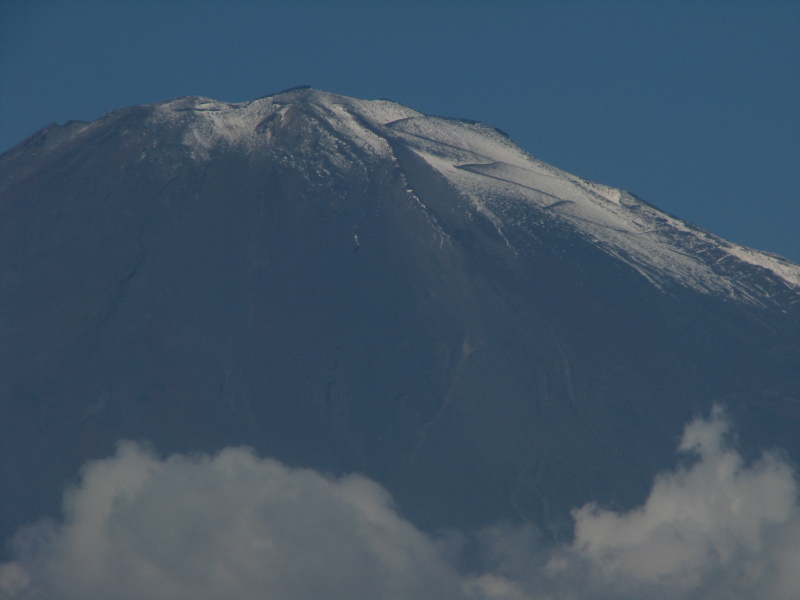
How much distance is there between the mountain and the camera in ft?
278

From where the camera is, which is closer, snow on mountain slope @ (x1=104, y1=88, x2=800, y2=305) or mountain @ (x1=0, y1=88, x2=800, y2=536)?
mountain @ (x1=0, y1=88, x2=800, y2=536)

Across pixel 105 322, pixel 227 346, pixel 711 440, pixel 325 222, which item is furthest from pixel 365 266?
pixel 711 440

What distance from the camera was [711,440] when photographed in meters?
90.8

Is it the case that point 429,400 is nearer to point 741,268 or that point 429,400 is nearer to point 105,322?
point 105,322

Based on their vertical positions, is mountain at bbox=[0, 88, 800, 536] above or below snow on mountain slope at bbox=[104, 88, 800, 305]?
below

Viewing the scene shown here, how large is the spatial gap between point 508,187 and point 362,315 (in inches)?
763

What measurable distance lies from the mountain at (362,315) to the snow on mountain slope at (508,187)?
0.28 metres

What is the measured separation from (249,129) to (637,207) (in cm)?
3447

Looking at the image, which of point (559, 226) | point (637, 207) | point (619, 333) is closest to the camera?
point (619, 333)

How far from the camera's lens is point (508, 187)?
104 meters

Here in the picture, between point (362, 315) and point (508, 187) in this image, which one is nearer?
point (362, 315)

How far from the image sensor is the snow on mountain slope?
101250 millimetres

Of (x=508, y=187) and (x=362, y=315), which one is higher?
(x=508, y=187)

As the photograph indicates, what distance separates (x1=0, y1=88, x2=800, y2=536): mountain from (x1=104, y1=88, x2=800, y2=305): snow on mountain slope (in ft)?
0.90
